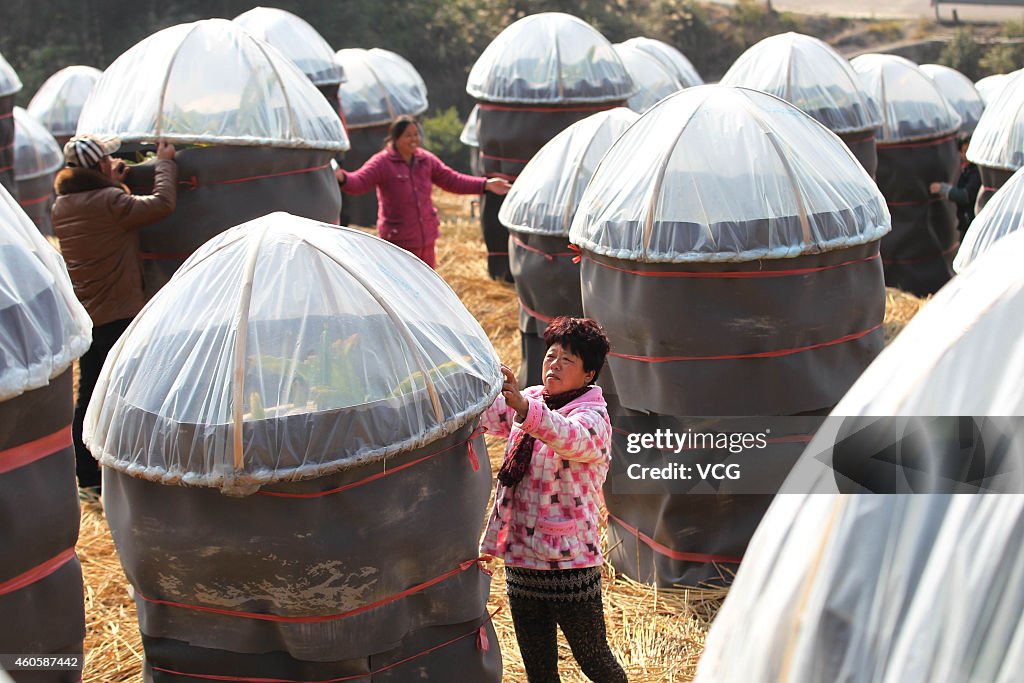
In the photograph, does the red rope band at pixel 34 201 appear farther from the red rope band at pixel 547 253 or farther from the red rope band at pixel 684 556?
the red rope band at pixel 684 556

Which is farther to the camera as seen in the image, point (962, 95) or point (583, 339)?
point (962, 95)

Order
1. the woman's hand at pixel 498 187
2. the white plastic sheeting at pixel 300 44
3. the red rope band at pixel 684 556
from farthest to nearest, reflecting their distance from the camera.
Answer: the white plastic sheeting at pixel 300 44 → the woman's hand at pixel 498 187 → the red rope band at pixel 684 556

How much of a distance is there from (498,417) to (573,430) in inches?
10.5

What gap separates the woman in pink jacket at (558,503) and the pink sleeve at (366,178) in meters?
3.71

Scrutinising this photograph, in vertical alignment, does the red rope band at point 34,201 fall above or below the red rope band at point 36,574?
below

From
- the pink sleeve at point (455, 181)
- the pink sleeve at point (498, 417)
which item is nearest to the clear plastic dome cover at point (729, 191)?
the pink sleeve at point (498, 417)

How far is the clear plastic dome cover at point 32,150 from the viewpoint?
10.8m

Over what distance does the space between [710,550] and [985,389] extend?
3.33m

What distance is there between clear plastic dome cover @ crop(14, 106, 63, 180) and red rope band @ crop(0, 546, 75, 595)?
26.7ft

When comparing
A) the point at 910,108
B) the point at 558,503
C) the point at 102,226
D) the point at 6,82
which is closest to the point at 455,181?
the point at 102,226

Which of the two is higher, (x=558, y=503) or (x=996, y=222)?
(x=996, y=222)

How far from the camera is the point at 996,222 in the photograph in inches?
208

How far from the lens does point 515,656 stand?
15.5 feet

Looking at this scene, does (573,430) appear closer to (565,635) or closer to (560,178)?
(565,635)
